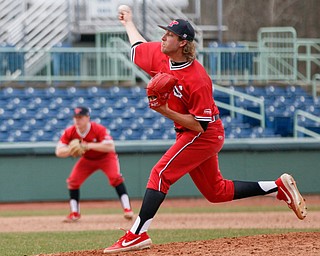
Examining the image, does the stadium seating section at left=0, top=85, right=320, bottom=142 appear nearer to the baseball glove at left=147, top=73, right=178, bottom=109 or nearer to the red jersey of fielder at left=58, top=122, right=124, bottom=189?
the red jersey of fielder at left=58, top=122, right=124, bottom=189

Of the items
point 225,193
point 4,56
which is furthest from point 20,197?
point 225,193

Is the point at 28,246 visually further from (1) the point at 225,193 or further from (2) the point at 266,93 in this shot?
(2) the point at 266,93

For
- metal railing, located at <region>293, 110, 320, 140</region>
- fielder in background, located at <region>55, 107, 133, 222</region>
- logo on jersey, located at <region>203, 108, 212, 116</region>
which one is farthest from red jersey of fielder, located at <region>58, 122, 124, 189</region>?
metal railing, located at <region>293, 110, 320, 140</region>

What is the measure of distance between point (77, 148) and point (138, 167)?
15.5 feet

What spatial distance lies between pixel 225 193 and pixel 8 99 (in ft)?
41.0

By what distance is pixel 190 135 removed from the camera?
718 cm

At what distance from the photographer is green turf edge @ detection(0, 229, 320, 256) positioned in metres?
8.68

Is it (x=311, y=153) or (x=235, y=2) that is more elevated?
(x=235, y=2)

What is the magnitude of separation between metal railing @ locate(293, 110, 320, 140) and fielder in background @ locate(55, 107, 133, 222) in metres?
6.79

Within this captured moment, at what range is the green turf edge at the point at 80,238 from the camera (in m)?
8.68

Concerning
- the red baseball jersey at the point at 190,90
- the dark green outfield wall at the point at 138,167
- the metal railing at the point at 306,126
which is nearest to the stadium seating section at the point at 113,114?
the metal railing at the point at 306,126

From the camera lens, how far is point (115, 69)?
65.4 ft

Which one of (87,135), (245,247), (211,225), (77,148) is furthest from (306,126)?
(245,247)

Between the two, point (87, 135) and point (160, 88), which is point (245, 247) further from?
point (87, 135)
